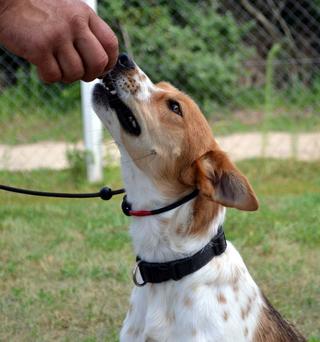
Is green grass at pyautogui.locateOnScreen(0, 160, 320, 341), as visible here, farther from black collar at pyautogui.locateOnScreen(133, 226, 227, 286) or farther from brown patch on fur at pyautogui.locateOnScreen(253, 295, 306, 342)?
black collar at pyautogui.locateOnScreen(133, 226, 227, 286)

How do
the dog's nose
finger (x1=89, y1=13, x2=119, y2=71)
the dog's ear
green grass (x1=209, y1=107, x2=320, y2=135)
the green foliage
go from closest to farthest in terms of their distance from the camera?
finger (x1=89, y1=13, x2=119, y2=71)
the dog's ear
the dog's nose
the green foliage
green grass (x1=209, y1=107, x2=320, y2=135)

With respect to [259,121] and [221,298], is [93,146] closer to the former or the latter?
[259,121]

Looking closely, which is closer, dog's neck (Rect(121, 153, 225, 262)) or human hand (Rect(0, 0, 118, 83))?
human hand (Rect(0, 0, 118, 83))

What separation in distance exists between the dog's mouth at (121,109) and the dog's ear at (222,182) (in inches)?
14.2

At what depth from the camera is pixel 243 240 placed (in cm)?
702

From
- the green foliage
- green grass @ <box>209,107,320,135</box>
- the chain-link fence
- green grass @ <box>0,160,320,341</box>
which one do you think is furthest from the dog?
green grass @ <box>209,107,320,135</box>

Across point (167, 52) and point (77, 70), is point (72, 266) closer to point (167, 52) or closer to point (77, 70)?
point (77, 70)

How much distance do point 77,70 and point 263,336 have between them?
1.65 metres

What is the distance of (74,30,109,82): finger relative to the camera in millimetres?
3281

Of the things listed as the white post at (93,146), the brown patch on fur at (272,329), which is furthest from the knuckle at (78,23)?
the white post at (93,146)

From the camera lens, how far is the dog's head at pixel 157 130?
3941 mm

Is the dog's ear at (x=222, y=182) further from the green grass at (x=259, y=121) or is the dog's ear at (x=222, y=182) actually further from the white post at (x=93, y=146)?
the green grass at (x=259, y=121)

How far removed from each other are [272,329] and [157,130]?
1175 mm

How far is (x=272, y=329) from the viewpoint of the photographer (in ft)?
13.2
